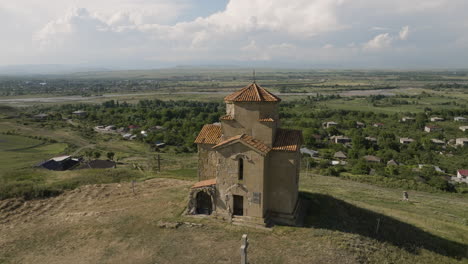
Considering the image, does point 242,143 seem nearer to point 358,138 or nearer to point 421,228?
point 421,228

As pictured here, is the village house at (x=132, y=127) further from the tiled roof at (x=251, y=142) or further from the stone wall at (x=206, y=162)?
the tiled roof at (x=251, y=142)

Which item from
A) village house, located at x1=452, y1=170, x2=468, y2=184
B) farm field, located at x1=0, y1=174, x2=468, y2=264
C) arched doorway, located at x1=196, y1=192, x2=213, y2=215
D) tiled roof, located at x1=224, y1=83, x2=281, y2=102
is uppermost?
tiled roof, located at x1=224, y1=83, x2=281, y2=102

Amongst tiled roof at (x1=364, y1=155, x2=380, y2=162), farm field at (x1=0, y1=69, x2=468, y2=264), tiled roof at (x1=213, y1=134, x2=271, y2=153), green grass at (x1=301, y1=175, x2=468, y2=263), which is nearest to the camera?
farm field at (x1=0, y1=69, x2=468, y2=264)

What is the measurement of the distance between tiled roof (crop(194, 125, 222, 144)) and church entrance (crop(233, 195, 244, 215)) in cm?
415

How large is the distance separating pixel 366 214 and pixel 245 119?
436 inches

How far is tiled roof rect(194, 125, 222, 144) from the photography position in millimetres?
20384

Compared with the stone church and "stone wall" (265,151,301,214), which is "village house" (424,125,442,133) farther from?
"stone wall" (265,151,301,214)

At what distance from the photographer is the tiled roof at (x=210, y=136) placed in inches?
803

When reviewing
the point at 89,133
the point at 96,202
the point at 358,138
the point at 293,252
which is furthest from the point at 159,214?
the point at 89,133

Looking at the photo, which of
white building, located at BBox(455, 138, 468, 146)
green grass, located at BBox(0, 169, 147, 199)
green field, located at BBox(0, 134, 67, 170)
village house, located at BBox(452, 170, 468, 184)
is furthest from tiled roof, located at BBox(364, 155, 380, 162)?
green field, located at BBox(0, 134, 67, 170)

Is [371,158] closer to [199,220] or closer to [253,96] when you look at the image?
[253,96]

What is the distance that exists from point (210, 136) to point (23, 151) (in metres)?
42.3

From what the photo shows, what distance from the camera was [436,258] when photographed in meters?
16.2

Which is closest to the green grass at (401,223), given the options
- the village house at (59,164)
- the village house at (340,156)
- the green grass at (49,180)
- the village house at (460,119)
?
the green grass at (49,180)
